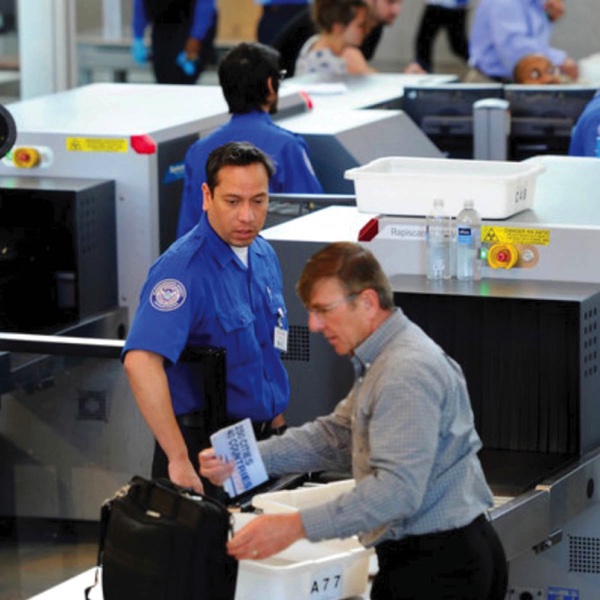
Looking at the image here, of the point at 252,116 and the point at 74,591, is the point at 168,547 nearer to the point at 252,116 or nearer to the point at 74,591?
the point at 74,591

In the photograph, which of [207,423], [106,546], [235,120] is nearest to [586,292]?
[207,423]

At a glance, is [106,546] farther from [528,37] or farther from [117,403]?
[528,37]

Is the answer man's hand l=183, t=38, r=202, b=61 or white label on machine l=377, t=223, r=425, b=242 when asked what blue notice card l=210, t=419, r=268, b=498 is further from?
man's hand l=183, t=38, r=202, b=61

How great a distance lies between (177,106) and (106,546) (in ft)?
13.4

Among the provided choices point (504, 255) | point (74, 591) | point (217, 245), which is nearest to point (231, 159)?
point (217, 245)

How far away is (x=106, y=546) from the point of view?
350cm

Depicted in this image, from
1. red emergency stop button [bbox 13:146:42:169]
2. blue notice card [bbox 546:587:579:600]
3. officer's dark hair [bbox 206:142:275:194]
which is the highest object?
officer's dark hair [bbox 206:142:275:194]

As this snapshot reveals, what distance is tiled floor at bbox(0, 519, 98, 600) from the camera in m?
5.53

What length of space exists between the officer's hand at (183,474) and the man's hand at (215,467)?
63cm

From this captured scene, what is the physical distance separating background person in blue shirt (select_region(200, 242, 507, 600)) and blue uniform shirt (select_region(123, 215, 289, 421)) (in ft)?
2.62

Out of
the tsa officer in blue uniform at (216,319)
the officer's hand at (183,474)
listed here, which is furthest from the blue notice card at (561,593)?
the officer's hand at (183,474)

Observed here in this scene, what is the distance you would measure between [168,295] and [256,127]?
1.96m

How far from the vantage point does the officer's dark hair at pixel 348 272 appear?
3248mm

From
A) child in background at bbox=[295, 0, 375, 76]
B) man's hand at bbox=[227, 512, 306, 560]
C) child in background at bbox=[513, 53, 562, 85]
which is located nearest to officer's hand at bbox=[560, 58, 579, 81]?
child in background at bbox=[513, 53, 562, 85]
